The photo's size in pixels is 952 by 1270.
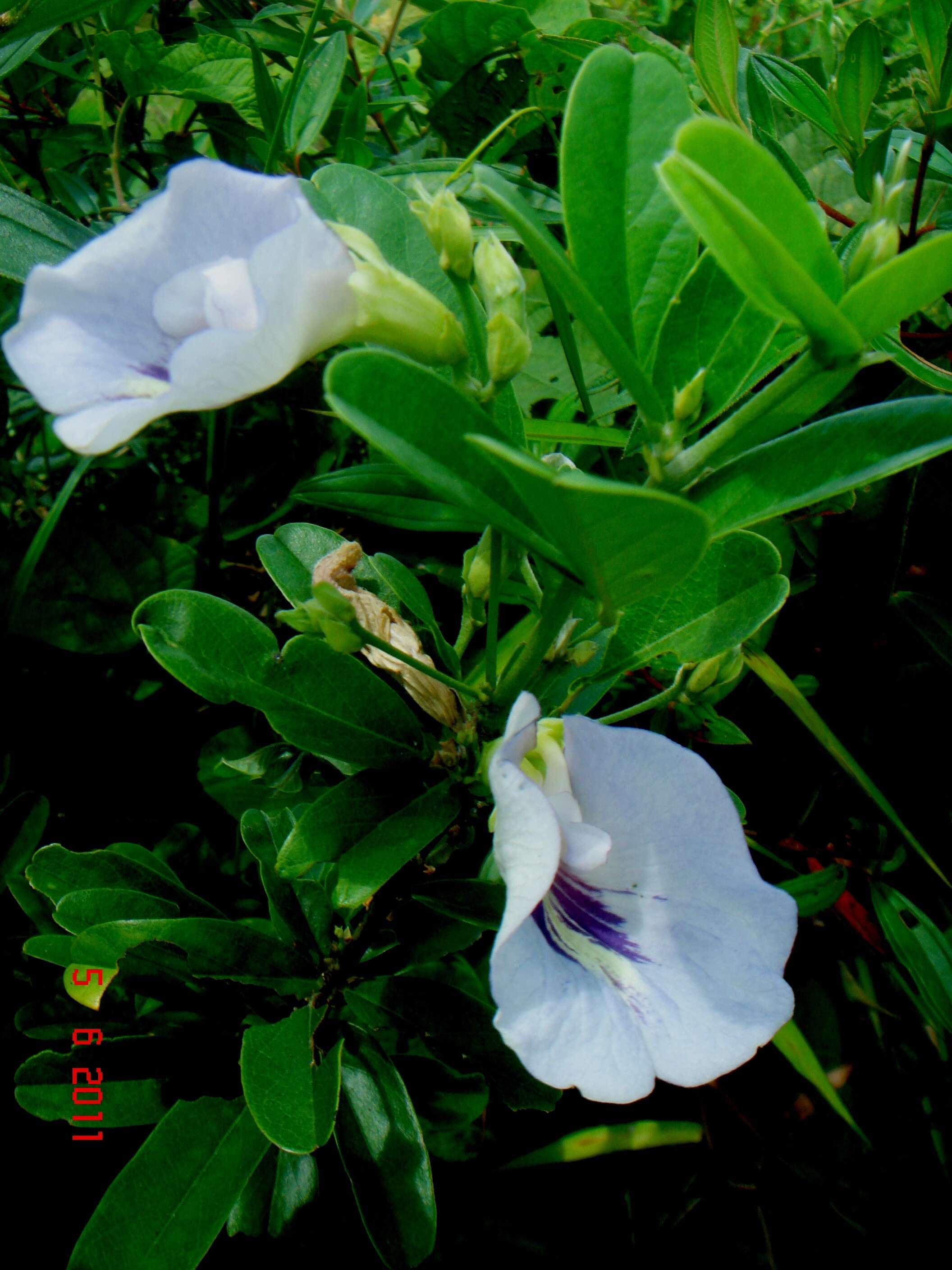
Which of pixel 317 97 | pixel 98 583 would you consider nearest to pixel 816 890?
pixel 98 583

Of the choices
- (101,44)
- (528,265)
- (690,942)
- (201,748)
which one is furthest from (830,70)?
(201,748)

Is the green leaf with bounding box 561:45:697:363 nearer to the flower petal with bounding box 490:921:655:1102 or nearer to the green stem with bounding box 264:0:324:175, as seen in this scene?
the flower petal with bounding box 490:921:655:1102

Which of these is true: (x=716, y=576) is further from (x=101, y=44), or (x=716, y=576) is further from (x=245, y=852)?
(x=101, y=44)

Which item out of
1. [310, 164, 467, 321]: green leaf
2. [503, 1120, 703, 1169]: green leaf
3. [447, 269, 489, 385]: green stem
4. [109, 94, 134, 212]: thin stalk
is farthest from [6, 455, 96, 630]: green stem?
[503, 1120, 703, 1169]: green leaf

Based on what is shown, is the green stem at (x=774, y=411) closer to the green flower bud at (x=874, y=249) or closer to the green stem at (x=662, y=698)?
the green flower bud at (x=874, y=249)

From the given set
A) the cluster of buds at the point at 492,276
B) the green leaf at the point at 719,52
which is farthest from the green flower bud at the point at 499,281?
the green leaf at the point at 719,52
